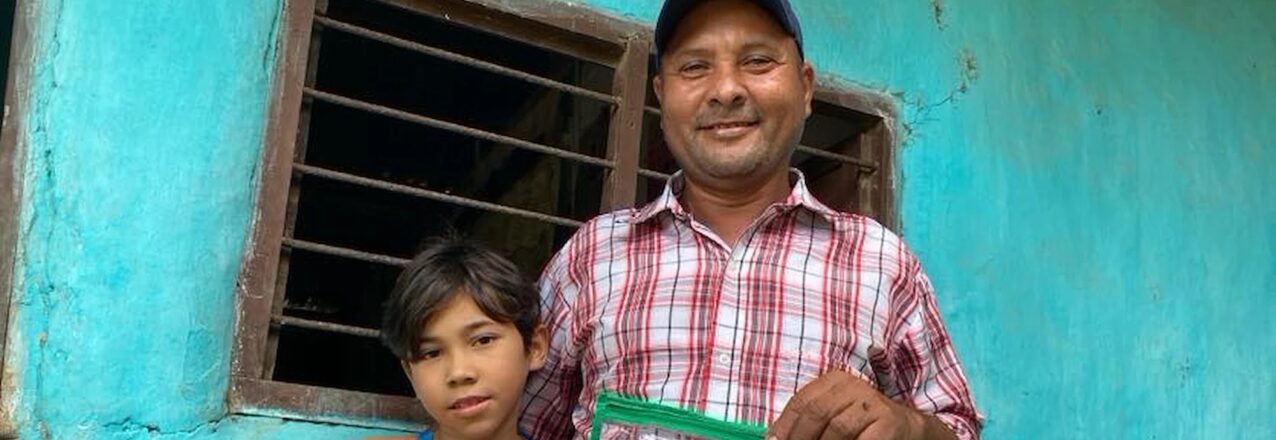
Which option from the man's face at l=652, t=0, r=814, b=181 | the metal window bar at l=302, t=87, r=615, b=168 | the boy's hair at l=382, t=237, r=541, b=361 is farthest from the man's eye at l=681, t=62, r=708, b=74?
the metal window bar at l=302, t=87, r=615, b=168

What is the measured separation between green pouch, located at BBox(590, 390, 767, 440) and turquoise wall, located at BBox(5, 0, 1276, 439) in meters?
0.61

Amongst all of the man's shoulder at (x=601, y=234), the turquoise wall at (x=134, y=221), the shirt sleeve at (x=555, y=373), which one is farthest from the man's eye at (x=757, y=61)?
the turquoise wall at (x=134, y=221)

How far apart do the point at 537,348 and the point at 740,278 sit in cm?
33

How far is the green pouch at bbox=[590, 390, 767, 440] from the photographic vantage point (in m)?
1.63

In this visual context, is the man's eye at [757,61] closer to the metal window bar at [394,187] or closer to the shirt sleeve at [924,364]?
the shirt sleeve at [924,364]

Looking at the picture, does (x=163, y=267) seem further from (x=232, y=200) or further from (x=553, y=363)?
(x=553, y=363)

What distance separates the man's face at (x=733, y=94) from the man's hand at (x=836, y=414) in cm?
46

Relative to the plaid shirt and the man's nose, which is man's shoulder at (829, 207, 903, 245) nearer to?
the plaid shirt

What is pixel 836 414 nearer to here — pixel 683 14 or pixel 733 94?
pixel 733 94

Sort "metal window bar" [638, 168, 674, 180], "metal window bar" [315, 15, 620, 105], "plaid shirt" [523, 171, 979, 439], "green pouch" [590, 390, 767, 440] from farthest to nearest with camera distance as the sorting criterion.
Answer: "metal window bar" [638, 168, 674, 180] < "metal window bar" [315, 15, 620, 105] < "plaid shirt" [523, 171, 979, 439] < "green pouch" [590, 390, 767, 440]

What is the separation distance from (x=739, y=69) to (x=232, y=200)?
2.72 ft

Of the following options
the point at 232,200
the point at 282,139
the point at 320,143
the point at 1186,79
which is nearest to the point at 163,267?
the point at 232,200

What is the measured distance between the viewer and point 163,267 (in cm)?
198

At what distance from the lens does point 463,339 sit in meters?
1.85
